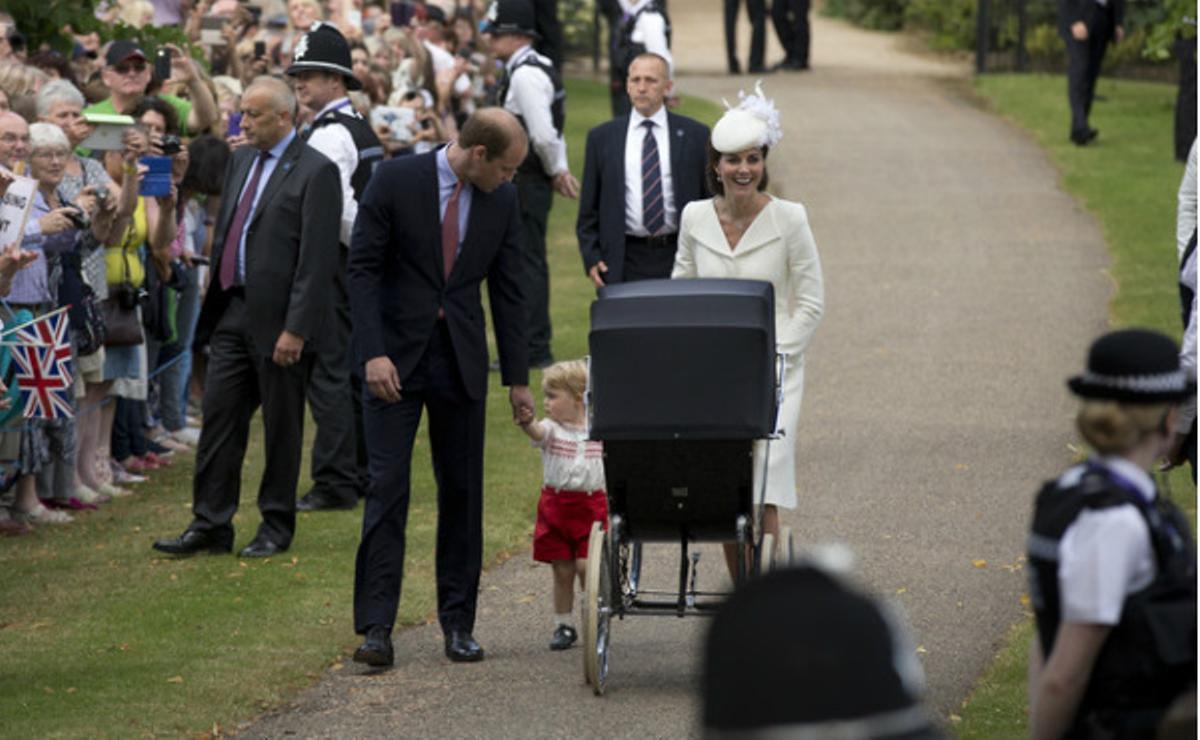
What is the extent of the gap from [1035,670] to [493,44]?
438 inches

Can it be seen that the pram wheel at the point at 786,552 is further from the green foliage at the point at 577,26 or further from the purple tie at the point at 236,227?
the green foliage at the point at 577,26

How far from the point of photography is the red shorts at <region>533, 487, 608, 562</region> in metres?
9.37

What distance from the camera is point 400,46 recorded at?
818 inches

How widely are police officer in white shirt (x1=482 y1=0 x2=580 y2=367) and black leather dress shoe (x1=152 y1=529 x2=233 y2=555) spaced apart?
4530 mm

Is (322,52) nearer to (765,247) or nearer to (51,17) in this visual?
(51,17)

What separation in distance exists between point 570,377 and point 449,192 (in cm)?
89

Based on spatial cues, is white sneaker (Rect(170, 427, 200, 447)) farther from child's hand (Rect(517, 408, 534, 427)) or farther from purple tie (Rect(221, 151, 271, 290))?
child's hand (Rect(517, 408, 534, 427))

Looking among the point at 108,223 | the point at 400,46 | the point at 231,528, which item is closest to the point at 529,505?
the point at 231,528

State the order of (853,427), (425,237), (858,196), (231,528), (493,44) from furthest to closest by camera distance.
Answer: (858,196)
(493,44)
(853,427)
(231,528)
(425,237)

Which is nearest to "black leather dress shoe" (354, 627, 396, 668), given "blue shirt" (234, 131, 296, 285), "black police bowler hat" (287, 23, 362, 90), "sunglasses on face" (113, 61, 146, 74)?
"blue shirt" (234, 131, 296, 285)

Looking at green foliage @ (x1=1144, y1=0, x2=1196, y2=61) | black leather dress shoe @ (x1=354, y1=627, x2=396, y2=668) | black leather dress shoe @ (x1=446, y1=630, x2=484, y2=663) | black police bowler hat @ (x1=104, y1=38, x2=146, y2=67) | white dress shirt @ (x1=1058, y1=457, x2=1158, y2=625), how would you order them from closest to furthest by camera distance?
white dress shirt @ (x1=1058, y1=457, x2=1158, y2=625), black leather dress shoe @ (x1=354, y1=627, x2=396, y2=668), black leather dress shoe @ (x1=446, y1=630, x2=484, y2=663), black police bowler hat @ (x1=104, y1=38, x2=146, y2=67), green foliage @ (x1=1144, y1=0, x2=1196, y2=61)

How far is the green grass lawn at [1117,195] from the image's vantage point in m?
8.45

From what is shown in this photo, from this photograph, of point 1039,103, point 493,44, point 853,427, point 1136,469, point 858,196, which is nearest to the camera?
point 1136,469

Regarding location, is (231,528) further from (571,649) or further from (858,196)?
(858,196)
